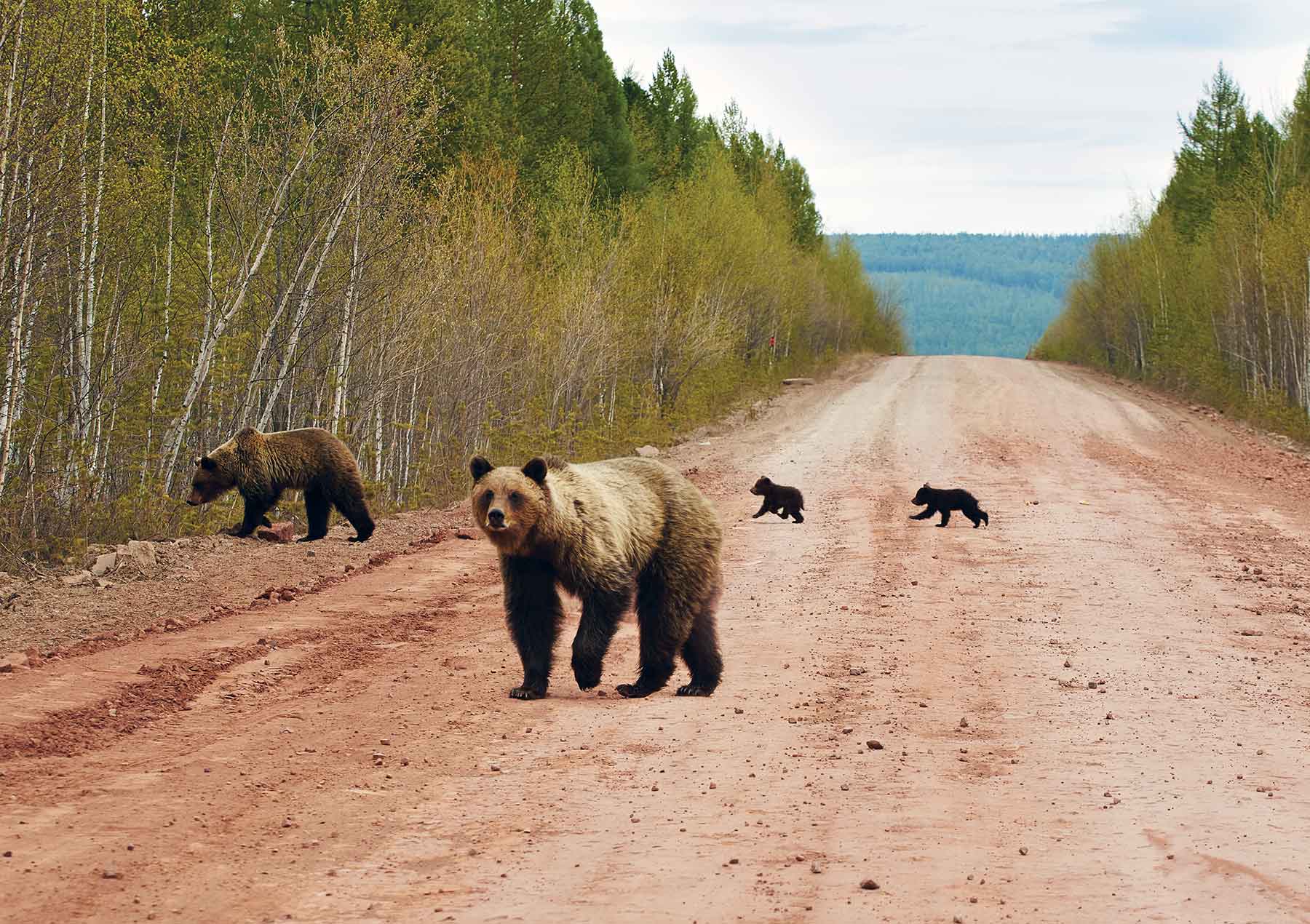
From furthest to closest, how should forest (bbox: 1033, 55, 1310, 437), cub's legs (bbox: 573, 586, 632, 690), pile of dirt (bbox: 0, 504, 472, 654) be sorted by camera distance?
forest (bbox: 1033, 55, 1310, 437) → pile of dirt (bbox: 0, 504, 472, 654) → cub's legs (bbox: 573, 586, 632, 690)

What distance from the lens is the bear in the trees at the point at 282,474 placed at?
51.1ft

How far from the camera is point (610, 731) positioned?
731 centimetres

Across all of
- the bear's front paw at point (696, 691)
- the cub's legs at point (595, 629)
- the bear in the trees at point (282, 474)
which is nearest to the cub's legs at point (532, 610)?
the cub's legs at point (595, 629)

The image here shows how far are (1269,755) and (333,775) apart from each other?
4.69m

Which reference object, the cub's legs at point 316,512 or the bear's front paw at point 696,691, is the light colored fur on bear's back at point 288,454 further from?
the bear's front paw at point 696,691

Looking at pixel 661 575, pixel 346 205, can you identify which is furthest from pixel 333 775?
pixel 346 205

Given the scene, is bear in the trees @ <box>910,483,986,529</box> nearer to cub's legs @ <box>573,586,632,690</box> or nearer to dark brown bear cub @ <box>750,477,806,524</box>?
dark brown bear cub @ <box>750,477,806,524</box>

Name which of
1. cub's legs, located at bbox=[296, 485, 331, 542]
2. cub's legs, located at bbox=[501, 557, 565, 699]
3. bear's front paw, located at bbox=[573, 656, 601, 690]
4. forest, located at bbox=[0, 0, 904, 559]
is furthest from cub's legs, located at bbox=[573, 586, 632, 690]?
cub's legs, located at bbox=[296, 485, 331, 542]

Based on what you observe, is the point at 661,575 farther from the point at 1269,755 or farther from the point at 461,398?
the point at 461,398

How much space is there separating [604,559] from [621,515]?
345 mm

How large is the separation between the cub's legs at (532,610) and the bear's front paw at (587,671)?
0.56 ft

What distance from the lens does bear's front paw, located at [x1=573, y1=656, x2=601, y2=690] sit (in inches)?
312

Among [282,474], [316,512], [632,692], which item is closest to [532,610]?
[632,692]

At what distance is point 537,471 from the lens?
7.42 meters
